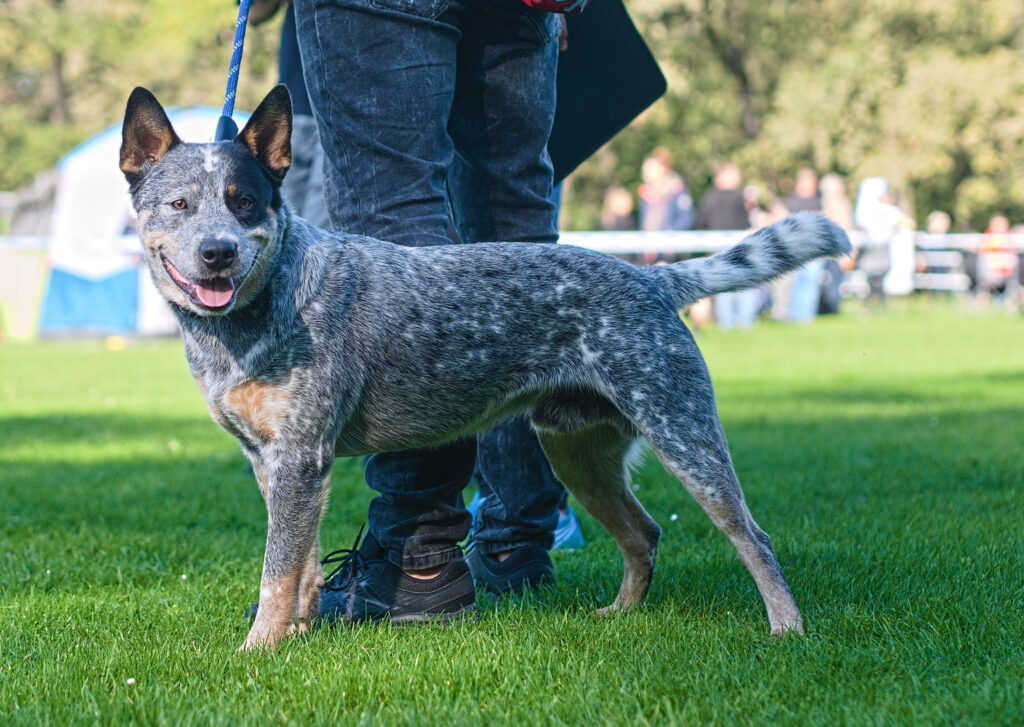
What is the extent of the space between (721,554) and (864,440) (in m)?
3.32

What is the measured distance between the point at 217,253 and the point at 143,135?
0.55 m

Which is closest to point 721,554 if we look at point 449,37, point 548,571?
point 548,571

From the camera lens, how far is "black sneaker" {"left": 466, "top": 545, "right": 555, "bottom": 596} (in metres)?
4.05

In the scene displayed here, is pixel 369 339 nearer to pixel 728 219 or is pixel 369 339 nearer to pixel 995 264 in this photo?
pixel 728 219

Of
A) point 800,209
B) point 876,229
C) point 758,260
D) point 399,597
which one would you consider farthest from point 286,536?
point 876,229

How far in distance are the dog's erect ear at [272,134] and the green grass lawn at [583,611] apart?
1.39 meters

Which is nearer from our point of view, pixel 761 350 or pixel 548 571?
pixel 548 571

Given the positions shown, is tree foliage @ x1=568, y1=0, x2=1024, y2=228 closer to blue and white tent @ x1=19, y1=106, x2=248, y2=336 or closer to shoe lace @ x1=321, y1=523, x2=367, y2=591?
blue and white tent @ x1=19, y1=106, x2=248, y2=336

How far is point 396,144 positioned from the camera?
3617 mm

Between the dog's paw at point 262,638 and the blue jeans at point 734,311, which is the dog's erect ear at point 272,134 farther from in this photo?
the blue jeans at point 734,311

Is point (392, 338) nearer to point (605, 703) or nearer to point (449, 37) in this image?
point (449, 37)

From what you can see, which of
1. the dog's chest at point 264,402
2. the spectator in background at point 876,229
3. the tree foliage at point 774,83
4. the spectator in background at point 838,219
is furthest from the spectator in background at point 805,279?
the dog's chest at point 264,402

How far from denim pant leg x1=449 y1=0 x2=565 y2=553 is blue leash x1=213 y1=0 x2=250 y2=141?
706mm

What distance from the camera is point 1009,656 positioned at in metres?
2.99
